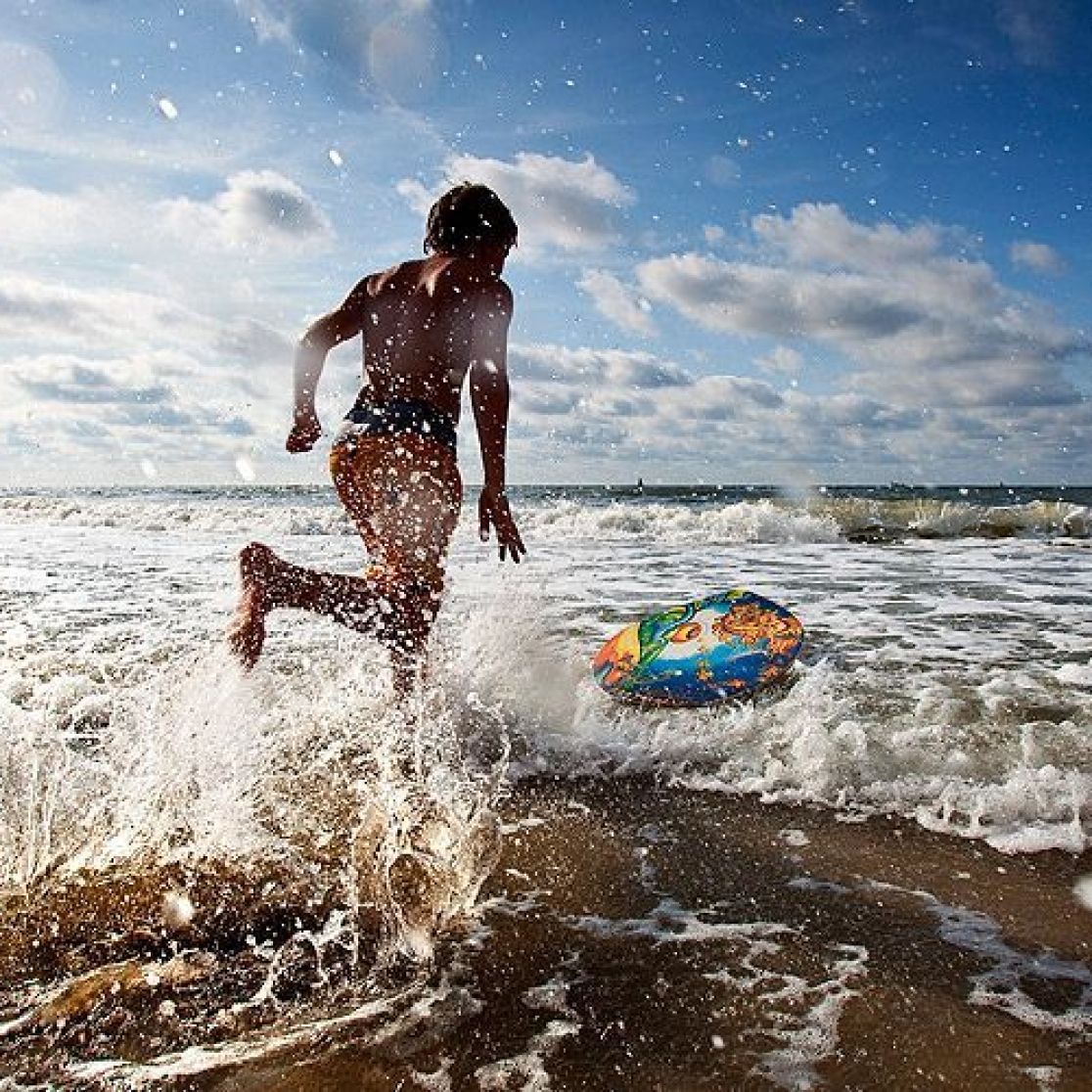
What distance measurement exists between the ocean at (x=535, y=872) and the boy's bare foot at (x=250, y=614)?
0.29 feet

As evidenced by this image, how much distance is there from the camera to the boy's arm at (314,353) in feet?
11.5

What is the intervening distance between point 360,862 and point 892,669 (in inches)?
135

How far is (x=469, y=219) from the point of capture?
3.34 m

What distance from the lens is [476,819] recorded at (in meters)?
2.85

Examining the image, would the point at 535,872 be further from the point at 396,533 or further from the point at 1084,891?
the point at 1084,891

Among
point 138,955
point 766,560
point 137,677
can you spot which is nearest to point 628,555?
point 766,560

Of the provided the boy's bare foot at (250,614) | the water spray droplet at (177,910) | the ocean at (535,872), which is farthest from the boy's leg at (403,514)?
the water spray droplet at (177,910)

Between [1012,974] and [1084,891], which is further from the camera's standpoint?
[1084,891]

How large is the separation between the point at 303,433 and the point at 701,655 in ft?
7.98

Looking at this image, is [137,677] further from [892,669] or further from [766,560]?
[766,560]

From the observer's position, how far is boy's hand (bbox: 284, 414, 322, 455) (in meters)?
3.52

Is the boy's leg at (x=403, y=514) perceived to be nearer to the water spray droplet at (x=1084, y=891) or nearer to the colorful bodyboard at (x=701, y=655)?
the colorful bodyboard at (x=701, y=655)

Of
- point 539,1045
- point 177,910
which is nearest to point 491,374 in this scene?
point 177,910

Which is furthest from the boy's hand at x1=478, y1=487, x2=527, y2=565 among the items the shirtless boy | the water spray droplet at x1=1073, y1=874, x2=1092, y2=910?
the water spray droplet at x1=1073, y1=874, x2=1092, y2=910
